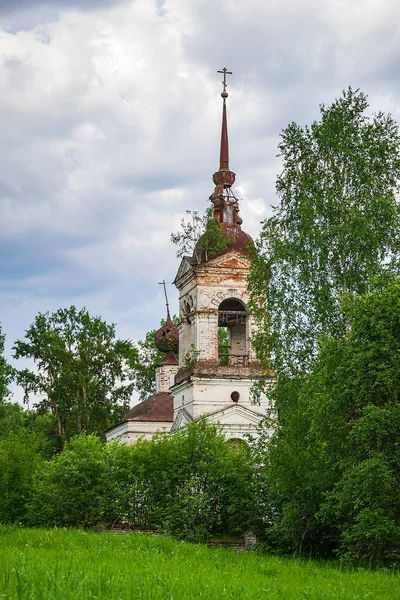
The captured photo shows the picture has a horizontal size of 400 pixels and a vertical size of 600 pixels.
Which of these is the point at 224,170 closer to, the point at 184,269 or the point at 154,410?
the point at 184,269

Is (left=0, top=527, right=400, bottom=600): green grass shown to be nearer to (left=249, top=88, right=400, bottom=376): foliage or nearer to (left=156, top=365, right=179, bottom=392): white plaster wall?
(left=249, top=88, right=400, bottom=376): foliage

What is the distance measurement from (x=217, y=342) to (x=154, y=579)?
82.2 ft

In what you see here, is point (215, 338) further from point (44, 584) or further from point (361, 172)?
point (44, 584)

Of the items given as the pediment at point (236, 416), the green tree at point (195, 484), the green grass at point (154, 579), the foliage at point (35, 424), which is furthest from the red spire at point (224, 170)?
the green grass at point (154, 579)

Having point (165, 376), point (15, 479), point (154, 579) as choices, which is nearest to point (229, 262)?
point (15, 479)

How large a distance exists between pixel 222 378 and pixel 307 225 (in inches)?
512

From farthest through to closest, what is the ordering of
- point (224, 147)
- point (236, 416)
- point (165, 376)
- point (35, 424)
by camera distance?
point (35, 424), point (165, 376), point (224, 147), point (236, 416)

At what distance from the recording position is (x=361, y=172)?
21.9m

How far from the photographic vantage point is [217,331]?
1312 inches

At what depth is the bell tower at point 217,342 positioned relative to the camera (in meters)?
33.2

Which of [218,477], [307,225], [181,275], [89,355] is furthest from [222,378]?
[89,355]

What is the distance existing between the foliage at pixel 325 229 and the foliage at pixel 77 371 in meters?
25.3

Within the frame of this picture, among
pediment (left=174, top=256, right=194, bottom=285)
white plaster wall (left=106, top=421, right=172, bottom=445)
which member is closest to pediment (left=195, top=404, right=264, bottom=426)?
pediment (left=174, top=256, right=194, bottom=285)

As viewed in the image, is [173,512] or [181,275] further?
[181,275]
